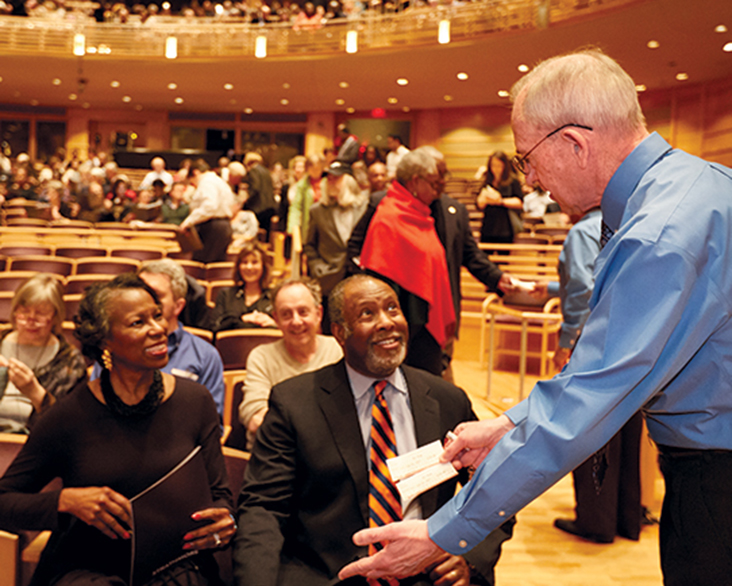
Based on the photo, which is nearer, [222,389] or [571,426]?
[571,426]

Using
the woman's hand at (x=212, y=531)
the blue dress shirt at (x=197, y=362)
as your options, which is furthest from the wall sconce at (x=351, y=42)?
the woman's hand at (x=212, y=531)

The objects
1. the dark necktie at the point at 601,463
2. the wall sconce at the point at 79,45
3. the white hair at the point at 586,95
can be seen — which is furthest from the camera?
the wall sconce at the point at 79,45

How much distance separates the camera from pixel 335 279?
4.19 metres

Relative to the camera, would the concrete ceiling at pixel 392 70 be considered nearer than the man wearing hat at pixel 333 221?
No

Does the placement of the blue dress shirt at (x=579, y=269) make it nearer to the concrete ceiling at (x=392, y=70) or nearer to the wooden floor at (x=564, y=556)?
the wooden floor at (x=564, y=556)

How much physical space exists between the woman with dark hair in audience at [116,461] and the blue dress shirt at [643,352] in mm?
985

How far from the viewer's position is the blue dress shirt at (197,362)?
9.27 ft

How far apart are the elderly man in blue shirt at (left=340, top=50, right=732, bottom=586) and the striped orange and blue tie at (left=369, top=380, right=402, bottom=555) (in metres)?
0.46

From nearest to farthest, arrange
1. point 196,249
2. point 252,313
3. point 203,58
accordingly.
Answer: point 252,313
point 196,249
point 203,58

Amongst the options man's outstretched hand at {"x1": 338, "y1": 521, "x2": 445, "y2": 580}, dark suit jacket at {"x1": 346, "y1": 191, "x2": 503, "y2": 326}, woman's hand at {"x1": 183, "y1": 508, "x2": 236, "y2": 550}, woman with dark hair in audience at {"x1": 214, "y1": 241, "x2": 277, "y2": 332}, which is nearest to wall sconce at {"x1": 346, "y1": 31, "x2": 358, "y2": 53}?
woman with dark hair in audience at {"x1": 214, "y1": 241, "x2": 277, "y2": 332}

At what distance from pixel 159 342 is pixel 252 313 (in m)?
2.15

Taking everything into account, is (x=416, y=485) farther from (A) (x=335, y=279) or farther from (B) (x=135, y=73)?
Answer: (B) (x=135, y=73)

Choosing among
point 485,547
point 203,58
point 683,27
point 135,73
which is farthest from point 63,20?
point 485,547

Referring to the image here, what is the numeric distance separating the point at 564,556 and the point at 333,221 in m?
2.50
